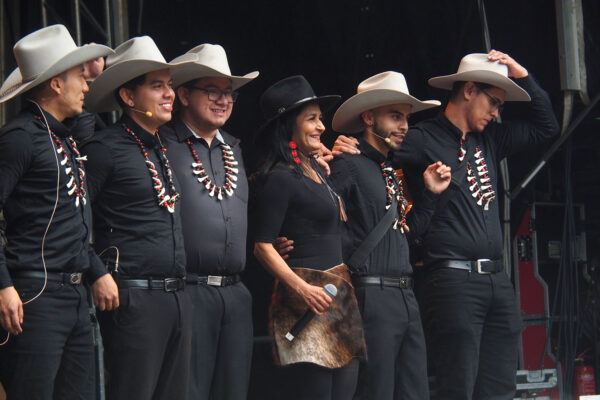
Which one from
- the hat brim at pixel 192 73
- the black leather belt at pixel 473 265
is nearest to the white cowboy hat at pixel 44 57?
the hat brim at pixel 192 73

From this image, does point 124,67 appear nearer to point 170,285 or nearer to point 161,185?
point 161,185

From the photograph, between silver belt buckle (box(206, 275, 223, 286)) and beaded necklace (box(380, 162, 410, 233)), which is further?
beaded necklace (box(380, 162, 410, 233))

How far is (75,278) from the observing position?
3.49 metres

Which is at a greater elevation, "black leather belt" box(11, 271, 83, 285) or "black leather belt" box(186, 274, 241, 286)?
"black leather belt" box(11, 271, 83, 285)

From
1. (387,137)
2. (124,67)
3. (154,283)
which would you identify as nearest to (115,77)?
(124,67)

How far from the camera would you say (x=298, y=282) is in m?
4.07

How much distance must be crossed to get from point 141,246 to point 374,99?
1.60m

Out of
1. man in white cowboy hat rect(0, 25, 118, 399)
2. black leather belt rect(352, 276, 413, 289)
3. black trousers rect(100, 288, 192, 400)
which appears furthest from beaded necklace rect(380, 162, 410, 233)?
man in white cowboy hat rect(0, 25, 118, 399)

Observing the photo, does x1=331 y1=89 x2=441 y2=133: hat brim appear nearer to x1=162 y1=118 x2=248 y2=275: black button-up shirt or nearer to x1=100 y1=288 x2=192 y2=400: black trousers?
x1=162 y1=118 x2=248 y2=275: black button-up shirt

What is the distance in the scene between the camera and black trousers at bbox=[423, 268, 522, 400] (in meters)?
4.60

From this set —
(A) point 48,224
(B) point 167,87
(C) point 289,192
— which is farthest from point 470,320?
(A) point 48,224

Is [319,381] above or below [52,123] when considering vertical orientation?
below

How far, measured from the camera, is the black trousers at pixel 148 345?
3641mm

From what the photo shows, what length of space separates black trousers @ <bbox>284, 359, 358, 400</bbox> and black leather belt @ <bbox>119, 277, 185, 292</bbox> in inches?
27.8
